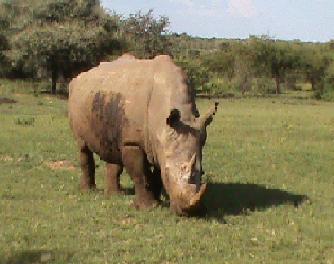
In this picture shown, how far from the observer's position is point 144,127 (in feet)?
41.9

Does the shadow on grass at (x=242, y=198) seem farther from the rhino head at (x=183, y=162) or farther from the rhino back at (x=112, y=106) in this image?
the rhino back at (x=112, y=106)

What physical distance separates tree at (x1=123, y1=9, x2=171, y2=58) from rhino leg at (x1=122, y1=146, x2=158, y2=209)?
47.6m

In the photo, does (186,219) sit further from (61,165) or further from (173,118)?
(61,165)

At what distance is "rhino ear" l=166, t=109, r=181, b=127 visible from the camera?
11.8 m

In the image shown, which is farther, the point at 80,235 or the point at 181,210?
the point at 181,210

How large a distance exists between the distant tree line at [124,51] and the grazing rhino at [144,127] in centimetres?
3680

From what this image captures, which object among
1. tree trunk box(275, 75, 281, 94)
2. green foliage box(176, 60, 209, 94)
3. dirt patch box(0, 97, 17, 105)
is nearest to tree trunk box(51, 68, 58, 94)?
dirt patch box(0, 97, 17, 105)

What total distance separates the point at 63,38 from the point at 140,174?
39.3m

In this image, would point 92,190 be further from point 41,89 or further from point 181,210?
point 41,89

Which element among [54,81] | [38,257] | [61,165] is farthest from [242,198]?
[54,81]

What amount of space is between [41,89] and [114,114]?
42397mm

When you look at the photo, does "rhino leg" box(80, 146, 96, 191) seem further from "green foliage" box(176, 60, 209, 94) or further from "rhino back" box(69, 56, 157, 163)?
"green foliage" box(176, 60, 209, 94)

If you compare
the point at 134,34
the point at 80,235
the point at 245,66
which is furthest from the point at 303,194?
the point at 245,66

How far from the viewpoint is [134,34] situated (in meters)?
61.8
